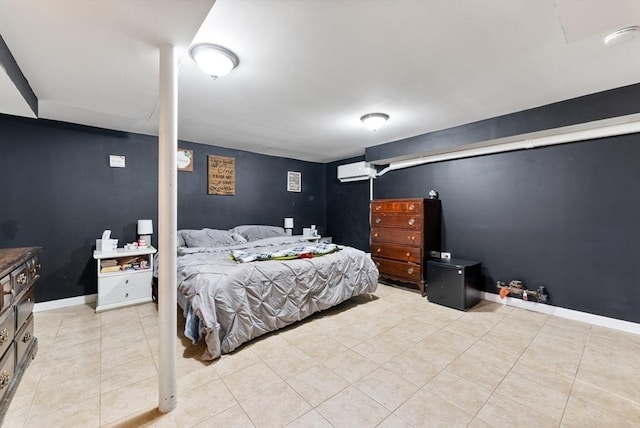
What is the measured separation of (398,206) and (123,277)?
3.85 meters

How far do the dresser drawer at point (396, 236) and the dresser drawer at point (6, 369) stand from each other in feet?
13.2

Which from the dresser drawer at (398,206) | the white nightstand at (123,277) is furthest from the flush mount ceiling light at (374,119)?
the white nightstand at (123,277)

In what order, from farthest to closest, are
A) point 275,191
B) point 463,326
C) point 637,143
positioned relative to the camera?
point 275,191 → point 463,326 → point 637,143

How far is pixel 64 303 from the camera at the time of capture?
10.9 feet

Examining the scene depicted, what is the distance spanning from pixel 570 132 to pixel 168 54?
394 centimetres

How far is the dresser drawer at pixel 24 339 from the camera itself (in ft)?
6.02

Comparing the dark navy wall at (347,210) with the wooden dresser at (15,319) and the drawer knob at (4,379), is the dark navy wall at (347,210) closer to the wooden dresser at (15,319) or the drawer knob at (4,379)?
the wooden dresser at (15,319)

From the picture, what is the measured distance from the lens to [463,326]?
2.87m

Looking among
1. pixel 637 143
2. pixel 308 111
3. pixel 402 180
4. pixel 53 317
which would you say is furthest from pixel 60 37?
pixel 637 143

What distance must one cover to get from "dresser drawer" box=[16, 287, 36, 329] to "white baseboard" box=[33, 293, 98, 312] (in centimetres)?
140

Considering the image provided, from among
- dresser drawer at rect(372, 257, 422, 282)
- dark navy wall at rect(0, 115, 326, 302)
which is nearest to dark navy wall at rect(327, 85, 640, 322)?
dresser drawer at rect(372, 257, 422, 282)

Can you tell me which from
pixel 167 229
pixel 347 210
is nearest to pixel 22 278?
pixel 167 229

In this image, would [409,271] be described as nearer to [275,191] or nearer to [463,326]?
[463,326]

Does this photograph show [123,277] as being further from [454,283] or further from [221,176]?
[454,283]
